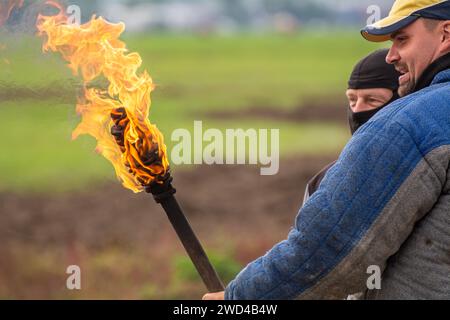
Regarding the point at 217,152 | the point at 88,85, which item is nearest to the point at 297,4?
the point at 217,152

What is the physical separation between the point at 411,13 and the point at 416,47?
0.35 feet

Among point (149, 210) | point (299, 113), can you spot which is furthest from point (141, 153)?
point (299, 113)

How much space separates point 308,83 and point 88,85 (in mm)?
30733

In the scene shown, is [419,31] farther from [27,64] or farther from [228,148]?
[228,148]

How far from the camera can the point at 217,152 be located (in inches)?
693

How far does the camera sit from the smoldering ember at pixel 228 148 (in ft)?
54.9

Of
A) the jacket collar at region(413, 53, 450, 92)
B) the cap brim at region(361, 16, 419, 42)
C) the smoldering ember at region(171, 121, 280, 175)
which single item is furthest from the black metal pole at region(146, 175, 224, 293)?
the smoldering ember at region(171, 121, 280, 175)

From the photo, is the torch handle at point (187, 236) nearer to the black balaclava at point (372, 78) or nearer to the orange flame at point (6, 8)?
the black balaclava at point (372, 78)

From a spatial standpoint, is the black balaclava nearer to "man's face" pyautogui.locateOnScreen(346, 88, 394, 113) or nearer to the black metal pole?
"man's face" pyautogui.locateOnScreen(346, 88, 394, 113)

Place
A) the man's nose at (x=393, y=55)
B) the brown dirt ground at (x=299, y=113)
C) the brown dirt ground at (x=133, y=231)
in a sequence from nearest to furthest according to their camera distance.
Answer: the man's nose at (x=393, y=55)
the brown dirt ground at (x=133, y=231)
the brown dirt ground at (x=299, y=113)

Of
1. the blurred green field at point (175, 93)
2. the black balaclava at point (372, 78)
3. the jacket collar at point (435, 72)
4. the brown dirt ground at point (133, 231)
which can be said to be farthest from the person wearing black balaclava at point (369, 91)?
the brown dirt ground at point (133, 231)

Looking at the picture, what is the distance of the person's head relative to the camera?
3.00m

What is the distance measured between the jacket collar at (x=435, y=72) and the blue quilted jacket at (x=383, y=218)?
4.1 inches

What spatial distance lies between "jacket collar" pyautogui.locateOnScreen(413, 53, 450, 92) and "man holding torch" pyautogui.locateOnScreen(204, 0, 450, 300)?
46 millimetres
